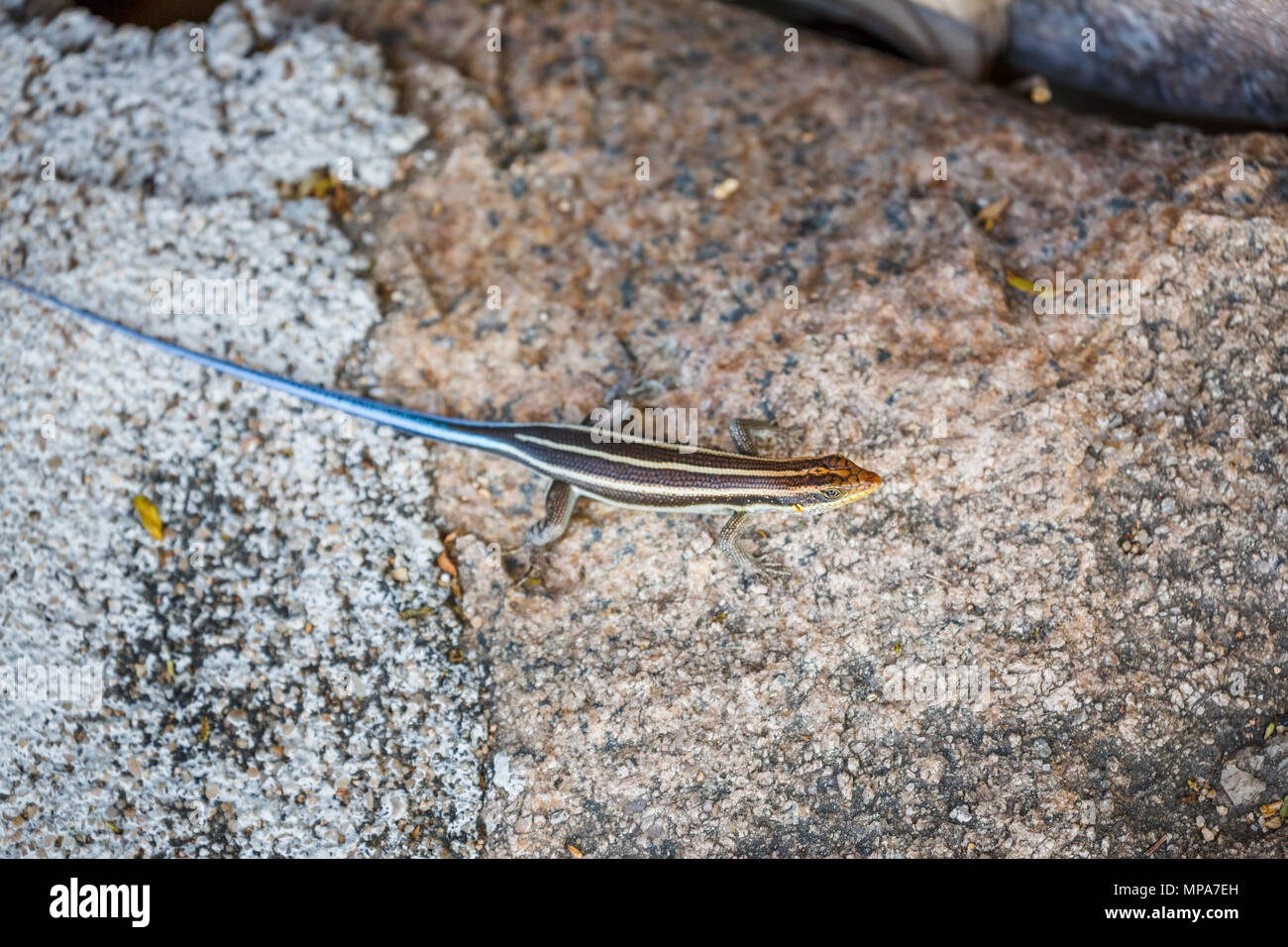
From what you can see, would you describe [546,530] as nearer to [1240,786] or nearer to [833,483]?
[833,483]

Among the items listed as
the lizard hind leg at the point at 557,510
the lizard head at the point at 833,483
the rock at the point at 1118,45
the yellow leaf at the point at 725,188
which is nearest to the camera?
the lizard head at the point at 833,483

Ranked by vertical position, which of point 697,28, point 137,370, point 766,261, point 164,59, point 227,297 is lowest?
point 137,370

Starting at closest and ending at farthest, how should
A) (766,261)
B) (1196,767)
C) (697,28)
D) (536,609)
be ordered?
(1196,767) < (536,609) < (766,261) < (697,28)

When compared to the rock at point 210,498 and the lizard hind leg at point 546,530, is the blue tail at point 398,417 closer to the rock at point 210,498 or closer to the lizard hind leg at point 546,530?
the rock at point 210,498

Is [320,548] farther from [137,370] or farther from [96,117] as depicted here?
[96,117]

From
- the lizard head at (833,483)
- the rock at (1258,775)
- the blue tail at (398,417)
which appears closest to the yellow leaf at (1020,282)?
the lizard head at (833,483)

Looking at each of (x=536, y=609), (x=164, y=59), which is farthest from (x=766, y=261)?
(x=164, y=59)
